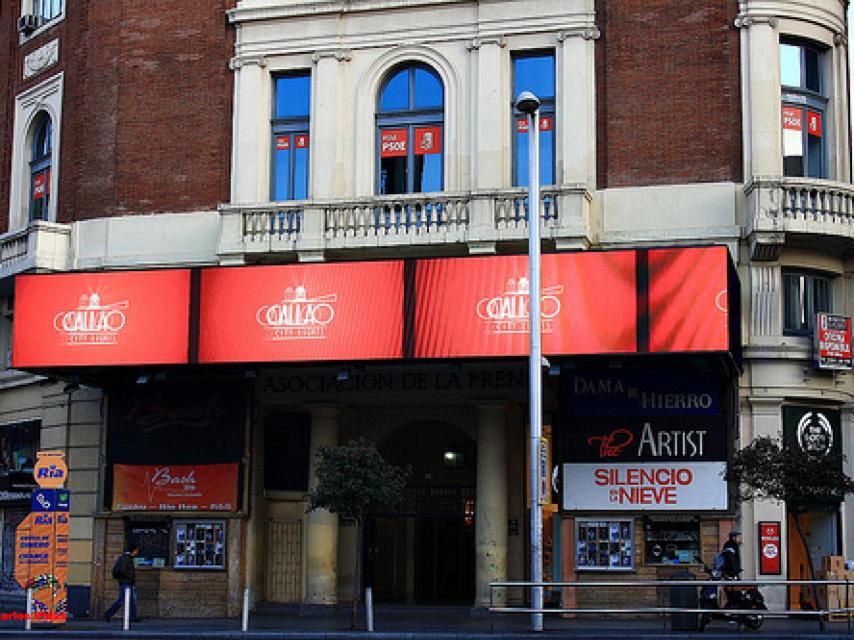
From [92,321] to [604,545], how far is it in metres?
12.2

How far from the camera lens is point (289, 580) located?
33625 mm

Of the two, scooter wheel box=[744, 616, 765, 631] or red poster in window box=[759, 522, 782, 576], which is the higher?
red poster in window box=[759, 522, 782, 576]

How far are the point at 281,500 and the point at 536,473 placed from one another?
9917 millimetres

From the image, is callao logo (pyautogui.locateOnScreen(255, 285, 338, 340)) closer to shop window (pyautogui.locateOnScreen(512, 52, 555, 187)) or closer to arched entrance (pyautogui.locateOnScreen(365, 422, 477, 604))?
arched entrance (pyautogui.locateOnScreen(365, 422, 477, 604))

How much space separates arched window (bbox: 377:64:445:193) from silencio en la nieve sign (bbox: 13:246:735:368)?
13.4 ft

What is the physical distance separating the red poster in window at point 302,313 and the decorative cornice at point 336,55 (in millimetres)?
6137

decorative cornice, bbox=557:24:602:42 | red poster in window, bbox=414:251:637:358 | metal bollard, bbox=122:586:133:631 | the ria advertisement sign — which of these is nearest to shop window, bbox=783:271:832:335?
red poster in window, bbox=414:251:637:358

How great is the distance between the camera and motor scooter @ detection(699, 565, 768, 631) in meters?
24.9

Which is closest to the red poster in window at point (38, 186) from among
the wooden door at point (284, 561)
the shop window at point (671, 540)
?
the wooden door at point (284, 561)

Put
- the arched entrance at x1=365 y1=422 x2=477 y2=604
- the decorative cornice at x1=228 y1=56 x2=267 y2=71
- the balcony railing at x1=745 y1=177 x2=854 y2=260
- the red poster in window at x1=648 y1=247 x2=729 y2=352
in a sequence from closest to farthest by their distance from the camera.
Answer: the red poster in window at x1=648 y1=247 x2=729 y2=352 < the balcony railing at x1=745 y1=177 x2=854 y2=260 < the arched entrance at x1=365 y1=422 x2=477 y2=604 < the decorative cornice at x1=228 y1=56 x2=267 y2=71

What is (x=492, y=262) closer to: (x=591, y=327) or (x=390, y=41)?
(x=591, y=327)

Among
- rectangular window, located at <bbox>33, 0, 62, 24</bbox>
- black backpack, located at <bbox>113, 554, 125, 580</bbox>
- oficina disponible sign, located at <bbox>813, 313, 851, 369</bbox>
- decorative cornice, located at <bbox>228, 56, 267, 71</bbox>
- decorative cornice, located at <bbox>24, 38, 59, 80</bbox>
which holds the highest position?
rectangular window, located at <bbox>33, 0, 62, 24</bbox>

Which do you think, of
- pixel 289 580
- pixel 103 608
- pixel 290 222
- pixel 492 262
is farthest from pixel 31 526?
pixel 492 262

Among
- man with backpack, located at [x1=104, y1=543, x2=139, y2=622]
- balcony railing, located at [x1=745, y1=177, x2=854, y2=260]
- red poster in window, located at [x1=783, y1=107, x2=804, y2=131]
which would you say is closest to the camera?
balcony railing, located at [x1=745, y1=177, x2=854, y2=260]
